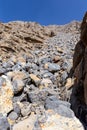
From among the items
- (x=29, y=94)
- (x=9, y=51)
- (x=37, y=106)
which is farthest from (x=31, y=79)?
(x=9, y=51)

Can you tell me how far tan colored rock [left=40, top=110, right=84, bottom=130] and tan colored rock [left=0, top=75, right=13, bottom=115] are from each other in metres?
1.28

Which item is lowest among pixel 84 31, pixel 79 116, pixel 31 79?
pixel 79 116

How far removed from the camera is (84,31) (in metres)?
8.89

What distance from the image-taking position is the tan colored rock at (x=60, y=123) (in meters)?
6.46

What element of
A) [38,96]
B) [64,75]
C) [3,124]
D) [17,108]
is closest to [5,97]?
[17,108]

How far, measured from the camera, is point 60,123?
260 inches

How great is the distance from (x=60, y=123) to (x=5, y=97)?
2.03 m

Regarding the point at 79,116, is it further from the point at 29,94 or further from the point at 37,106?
the point at 29,94

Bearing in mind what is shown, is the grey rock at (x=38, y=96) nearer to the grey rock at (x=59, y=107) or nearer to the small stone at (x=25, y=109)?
the grey rock at (x=59, y=107)

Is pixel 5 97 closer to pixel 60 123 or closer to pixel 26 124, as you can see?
pixel 26 124

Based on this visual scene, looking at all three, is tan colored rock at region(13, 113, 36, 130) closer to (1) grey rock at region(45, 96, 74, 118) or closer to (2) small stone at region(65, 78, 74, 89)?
(1) grey rock at region(45, 96, 74, 118)

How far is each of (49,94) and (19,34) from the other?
24.0 meters

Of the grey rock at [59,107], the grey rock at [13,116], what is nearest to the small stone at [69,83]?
the grey rock at [59,107]

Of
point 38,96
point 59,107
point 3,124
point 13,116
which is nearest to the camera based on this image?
point 3,124
